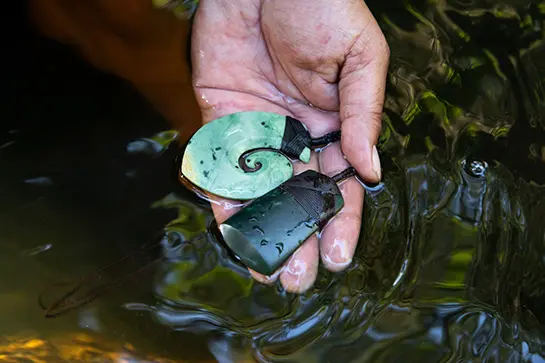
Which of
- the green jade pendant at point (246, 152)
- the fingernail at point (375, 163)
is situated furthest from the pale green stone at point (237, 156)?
the fingernail at point (375, 163)

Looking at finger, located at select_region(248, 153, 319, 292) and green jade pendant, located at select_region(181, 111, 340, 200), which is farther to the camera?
green jade pendant, located at select_region(181, 111, 340, 200)

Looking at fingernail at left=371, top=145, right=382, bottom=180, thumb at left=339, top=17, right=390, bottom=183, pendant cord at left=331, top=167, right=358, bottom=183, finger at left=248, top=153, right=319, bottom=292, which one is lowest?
finger at left=248, top=153, right=319, bottom=292

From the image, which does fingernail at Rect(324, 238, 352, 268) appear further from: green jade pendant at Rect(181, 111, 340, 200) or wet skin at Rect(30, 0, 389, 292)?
green jade pendant at Rect(181, 111, 340, 200)

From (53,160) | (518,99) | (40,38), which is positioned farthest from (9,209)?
(518,99)

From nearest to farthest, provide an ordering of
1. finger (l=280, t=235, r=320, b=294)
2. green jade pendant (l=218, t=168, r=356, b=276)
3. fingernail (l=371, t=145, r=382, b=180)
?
green jade pendant (l=218, t=168, r=356, b=276), finger (l=280, t=235, r=320, b=294), fingernail (l=371, t=145, r=382, b=180)

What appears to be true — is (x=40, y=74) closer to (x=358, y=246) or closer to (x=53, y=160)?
(x=53, y=160)

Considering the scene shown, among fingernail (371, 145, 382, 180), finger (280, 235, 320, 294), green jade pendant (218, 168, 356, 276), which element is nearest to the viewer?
green jade pendant (218, 168, 356, 276)

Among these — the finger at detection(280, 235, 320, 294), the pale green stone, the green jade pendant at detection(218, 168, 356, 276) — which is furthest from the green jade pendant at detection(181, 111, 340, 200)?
the finger at detection(280, 235, 320, 294)
